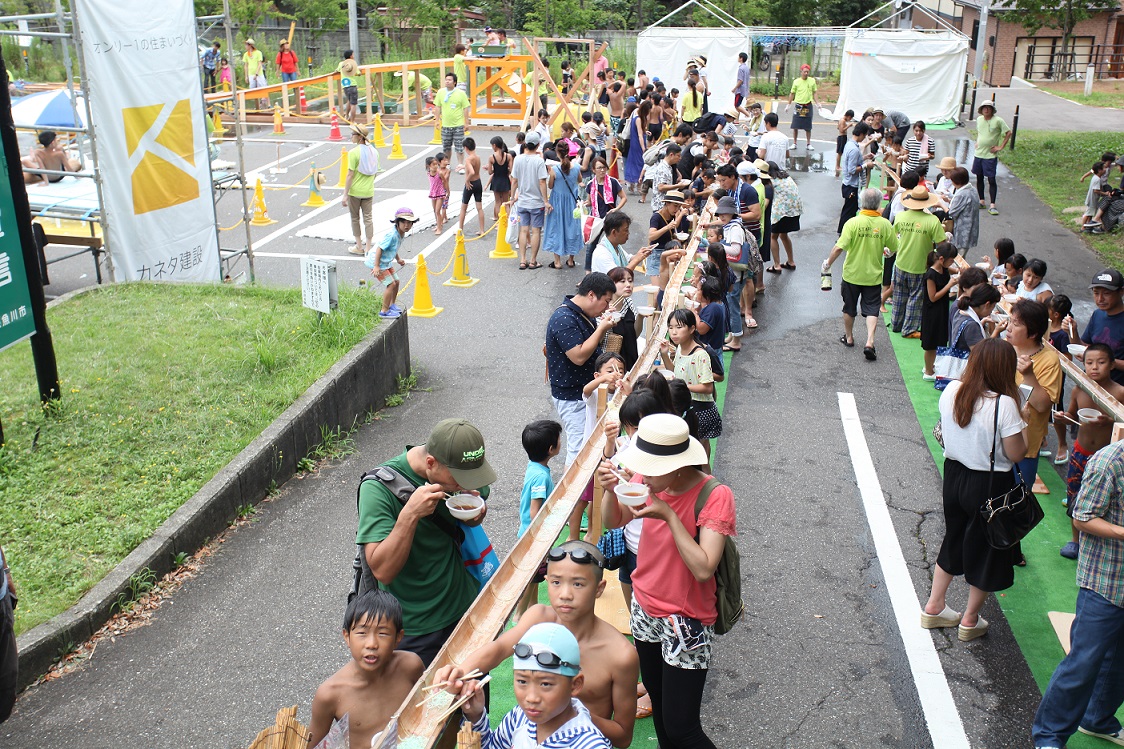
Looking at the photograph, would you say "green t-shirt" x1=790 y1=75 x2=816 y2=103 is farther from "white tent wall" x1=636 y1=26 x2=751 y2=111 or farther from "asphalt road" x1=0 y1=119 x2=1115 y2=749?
"asphalt road" x1=0 y1=119 x2=1115 y2=749

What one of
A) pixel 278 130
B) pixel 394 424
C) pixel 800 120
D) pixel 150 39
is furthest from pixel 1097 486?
pixel 278 130

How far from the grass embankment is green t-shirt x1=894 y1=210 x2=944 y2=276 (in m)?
5.97

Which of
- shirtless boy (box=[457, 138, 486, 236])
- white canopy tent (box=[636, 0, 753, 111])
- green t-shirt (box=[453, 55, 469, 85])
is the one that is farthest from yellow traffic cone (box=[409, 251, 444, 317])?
white canopy tent (box=[636, 0, 753, 111])

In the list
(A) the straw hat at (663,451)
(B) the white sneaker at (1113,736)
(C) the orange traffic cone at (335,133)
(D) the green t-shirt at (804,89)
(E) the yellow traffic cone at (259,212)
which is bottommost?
(B) the white sneaker at (1113,736)

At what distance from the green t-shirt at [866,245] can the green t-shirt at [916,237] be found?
0.83 ft

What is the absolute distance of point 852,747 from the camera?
198 inches

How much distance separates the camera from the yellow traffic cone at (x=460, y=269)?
13820mm

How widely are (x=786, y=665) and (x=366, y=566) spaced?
285 centimetres

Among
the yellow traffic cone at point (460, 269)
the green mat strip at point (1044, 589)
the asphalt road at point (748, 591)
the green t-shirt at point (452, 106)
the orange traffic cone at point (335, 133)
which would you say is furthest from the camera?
the orange traffic cone at point (335, 133)

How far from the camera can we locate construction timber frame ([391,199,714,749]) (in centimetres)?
331

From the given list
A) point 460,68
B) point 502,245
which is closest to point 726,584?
point 502,245

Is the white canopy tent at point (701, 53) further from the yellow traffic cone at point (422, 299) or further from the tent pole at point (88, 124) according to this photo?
the tent pole at point (88, 124)

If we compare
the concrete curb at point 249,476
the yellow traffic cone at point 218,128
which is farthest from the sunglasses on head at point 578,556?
the yellow traffic cone at point 218,128

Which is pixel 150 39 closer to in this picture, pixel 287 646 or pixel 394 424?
pixel 394 424
